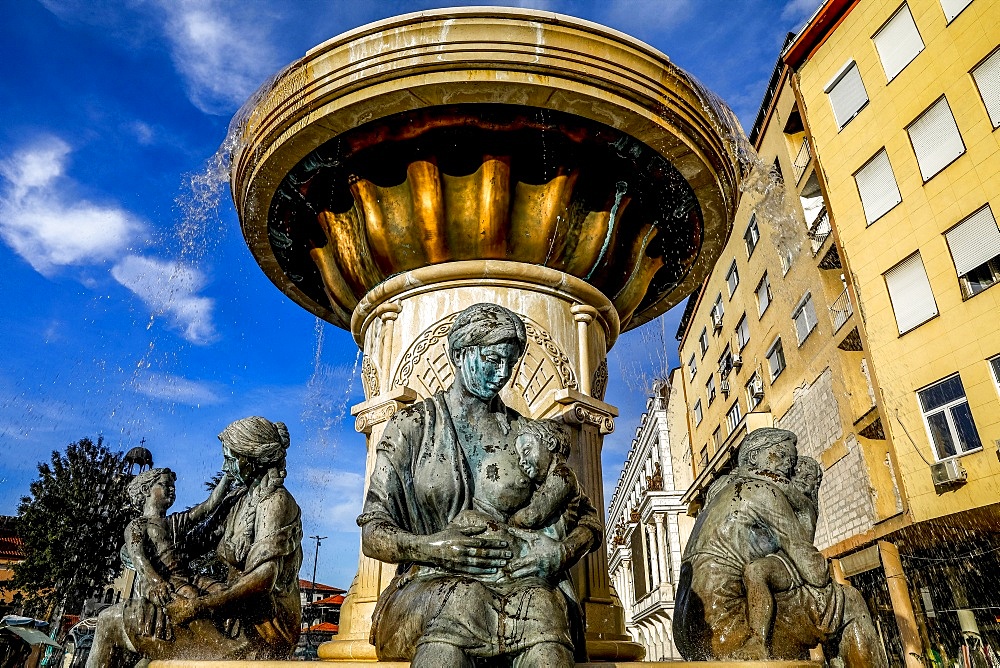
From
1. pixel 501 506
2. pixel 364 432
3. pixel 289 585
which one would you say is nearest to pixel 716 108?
pixel 364 432

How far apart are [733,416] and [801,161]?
32.6ft

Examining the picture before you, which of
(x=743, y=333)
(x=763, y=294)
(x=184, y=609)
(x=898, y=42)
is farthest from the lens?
(x=743, y=333)

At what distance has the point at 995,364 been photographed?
41.1ft

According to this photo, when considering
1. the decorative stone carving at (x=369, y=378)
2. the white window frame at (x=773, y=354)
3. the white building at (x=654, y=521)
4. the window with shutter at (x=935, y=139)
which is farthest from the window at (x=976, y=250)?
the decorative stone carving at (x=369, y=378)

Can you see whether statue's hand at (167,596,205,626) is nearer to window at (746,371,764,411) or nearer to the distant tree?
the distant tree

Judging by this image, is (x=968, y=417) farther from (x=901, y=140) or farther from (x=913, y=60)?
(x=913, y=60)

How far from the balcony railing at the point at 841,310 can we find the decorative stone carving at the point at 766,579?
15362 mm

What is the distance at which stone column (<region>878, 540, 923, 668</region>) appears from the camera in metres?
13.9

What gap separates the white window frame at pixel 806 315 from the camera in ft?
62.1

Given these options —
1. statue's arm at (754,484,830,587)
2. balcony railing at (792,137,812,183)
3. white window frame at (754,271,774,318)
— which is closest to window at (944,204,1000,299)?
balcony railing at (792,137,812,183)

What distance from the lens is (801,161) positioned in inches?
784

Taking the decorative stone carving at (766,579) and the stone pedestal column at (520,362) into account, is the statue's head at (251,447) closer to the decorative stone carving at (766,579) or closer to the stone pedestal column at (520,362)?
the stone pedestal column at (520,362)

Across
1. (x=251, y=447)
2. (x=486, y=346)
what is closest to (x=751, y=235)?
(x=251, y=447)

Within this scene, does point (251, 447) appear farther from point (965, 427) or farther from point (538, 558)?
point (965, 427)
